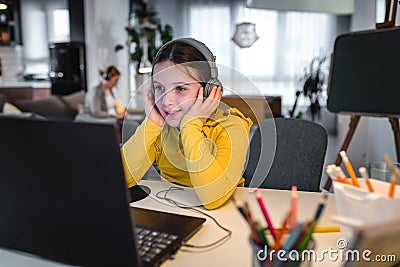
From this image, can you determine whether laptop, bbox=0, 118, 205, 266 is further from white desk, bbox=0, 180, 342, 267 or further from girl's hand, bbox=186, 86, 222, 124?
girl's hand, bbox=186, 86, 222, 124

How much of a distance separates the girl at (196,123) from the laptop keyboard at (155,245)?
0.26 meters

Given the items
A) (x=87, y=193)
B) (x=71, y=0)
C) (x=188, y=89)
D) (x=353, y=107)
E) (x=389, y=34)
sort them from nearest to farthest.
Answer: (x=87, y=193) → (x=188, y=89) → (x=389, y=34) → (x=353, y=107) → (x=71, y=0)

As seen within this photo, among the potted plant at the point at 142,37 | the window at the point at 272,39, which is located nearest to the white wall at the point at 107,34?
the potted plant at the point at 142,37

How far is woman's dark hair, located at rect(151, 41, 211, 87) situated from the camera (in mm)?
1129

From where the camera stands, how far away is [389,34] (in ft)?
7.49

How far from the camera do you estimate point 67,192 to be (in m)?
0.64

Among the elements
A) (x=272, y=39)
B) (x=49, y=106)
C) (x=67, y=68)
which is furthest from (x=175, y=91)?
(x=272, y=39)

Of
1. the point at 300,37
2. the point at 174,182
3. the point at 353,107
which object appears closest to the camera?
the point at 174,182

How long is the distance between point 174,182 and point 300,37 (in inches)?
240

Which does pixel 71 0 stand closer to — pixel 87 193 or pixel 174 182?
pixel 174 182

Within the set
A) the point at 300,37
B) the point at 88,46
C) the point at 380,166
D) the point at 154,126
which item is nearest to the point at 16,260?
the point at 154,126

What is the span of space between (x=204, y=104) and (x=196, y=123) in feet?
0.19

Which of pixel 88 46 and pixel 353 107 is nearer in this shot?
pixel 353 107

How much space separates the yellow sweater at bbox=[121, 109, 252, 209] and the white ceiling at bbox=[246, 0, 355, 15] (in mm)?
2277
